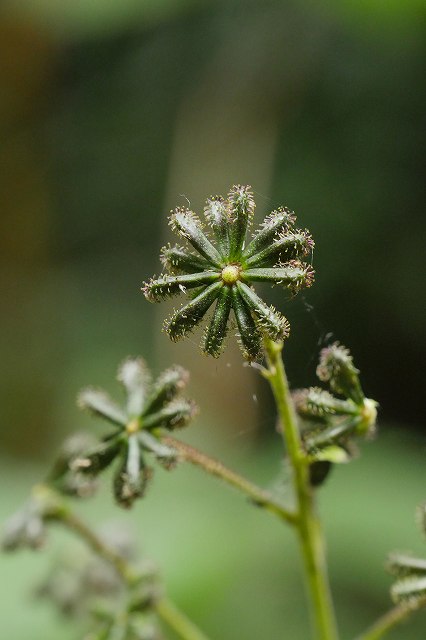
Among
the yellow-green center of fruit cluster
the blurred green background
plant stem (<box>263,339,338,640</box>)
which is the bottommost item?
plant stem (<box>263,339,338,640</box>)

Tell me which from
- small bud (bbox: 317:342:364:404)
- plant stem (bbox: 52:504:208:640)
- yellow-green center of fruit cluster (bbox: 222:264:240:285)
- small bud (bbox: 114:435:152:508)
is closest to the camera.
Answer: yellow-green center of fruit cluster (bbox: 222:264:240:285)

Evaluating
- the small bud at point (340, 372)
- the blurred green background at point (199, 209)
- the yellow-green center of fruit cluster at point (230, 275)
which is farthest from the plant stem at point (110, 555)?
the yellow-green center of fruit cluster at point (230, 275)

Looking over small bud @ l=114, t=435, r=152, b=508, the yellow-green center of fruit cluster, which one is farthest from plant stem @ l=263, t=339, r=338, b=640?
small bud @ l=114, t=435, r=152, b=508

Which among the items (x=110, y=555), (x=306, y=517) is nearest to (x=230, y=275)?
(x=306, y=517)

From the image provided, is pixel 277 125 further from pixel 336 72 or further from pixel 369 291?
pixel 369 291

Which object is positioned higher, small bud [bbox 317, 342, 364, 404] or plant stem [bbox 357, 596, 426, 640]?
small bud [bbox 317, 342, 364, 404]

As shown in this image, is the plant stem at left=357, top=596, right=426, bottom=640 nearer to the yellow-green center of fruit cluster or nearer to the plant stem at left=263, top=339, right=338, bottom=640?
the plant stem at left=263, top=339, right=338, bottom=640

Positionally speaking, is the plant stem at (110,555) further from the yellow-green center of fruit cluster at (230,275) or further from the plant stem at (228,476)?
the yellow-green center of fruit cluster at (230,275)
